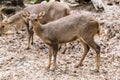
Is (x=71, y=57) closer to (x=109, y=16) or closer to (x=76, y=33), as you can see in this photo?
(x=76, y=33)

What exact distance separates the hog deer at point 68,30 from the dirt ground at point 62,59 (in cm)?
32

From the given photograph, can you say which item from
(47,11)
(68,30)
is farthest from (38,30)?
(47,11)

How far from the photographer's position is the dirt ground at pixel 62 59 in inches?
346

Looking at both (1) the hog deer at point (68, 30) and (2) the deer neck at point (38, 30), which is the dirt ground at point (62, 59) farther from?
(2) the deer neck at point (38, 30)

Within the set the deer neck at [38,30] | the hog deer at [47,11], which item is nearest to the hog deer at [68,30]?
the deer neck at [38,30]

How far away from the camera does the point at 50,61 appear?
9.20 m

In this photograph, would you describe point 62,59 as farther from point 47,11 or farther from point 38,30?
point 47,11

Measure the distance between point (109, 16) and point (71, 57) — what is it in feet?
9.76

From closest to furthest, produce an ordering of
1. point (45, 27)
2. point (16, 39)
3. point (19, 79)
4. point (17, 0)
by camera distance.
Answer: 1. point (19, 79)
2. point (45, 27)
3. point (16, 39)
4. point (17, 0)

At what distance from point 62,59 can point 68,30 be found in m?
1.14

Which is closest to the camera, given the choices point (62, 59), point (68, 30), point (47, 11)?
point (68, 30)

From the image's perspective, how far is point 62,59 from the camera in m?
9.98

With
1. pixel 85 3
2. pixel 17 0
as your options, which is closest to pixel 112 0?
pixel 85 3

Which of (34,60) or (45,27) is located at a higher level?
(45,27)
